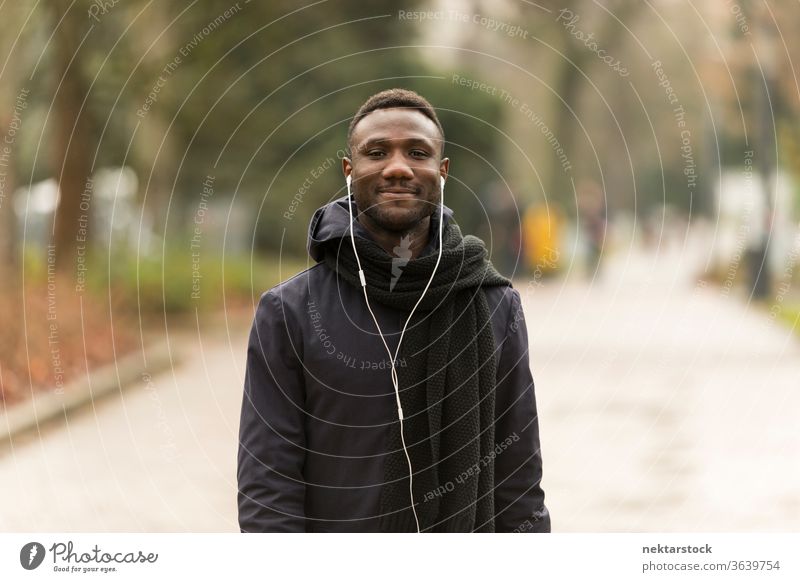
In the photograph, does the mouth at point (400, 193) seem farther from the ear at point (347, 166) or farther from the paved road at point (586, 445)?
the paved road at point (586, 445)

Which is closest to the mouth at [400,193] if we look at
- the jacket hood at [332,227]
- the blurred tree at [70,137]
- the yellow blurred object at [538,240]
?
the jacket hood at [332,227]

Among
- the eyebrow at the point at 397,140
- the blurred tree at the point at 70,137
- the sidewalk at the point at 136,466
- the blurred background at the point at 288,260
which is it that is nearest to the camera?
the eyebrow at the point at 397,140

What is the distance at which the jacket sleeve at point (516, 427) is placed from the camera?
10.9ft

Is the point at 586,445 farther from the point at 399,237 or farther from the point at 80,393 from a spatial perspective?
the point at 399,237

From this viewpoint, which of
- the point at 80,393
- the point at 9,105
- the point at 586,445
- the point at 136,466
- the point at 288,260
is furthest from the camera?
the point at 288,260

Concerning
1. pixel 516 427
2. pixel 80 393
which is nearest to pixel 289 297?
pixel 516 427

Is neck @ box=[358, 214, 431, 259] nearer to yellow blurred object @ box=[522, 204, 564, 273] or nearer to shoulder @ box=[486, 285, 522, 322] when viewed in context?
shoulder @ box=[486, 285, 522, 322]

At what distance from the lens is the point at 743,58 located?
977 inches

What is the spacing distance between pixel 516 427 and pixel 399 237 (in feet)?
2.04

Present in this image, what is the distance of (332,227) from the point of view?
10.8ft

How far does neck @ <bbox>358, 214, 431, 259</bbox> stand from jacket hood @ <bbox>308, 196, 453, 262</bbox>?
0.02 m

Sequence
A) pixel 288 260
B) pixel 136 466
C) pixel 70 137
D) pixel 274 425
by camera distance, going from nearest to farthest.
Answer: pixel 274 425
pixel 136 466
pixel 70 137
pixel 288 260

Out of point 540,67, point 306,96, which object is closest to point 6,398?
point 306,96

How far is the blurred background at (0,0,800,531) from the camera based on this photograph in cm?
891
